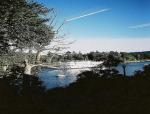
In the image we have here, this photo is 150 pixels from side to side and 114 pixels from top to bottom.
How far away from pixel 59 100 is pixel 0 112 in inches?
227

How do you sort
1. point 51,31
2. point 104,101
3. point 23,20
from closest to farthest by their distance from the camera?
point 104,101 < point 23,20 < point 51,31

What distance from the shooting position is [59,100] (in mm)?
20016

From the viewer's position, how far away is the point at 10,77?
2247 cm

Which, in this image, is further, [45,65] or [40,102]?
[45,65]

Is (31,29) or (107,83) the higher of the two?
(31,29)

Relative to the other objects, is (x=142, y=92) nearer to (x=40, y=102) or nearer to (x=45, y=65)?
(x=40, y=102)

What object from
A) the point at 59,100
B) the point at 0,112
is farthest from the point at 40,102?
the point at 0,112

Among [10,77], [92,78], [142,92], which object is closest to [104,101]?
[142,92]

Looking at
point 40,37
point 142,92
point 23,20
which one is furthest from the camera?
point 40,37

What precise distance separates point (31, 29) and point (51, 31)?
362 cm

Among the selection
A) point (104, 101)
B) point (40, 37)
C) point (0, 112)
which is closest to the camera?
point (0, 112)

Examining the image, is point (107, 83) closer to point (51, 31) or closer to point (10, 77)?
point (51, 31)

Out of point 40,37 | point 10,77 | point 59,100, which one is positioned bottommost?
point 59,100

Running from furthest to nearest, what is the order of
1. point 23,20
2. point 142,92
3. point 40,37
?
point 40,37 → point 23,20 → point 142,92
